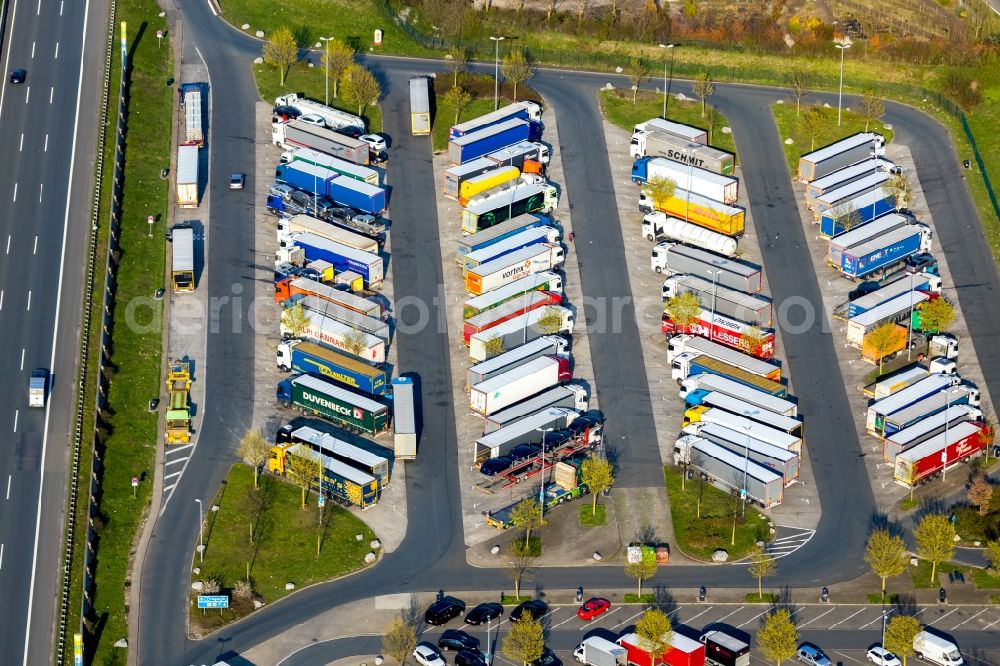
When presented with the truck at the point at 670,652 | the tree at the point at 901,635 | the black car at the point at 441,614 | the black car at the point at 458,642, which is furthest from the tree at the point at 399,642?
the tree at the point at 901,635

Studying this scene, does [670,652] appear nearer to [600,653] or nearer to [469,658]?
[600,653]

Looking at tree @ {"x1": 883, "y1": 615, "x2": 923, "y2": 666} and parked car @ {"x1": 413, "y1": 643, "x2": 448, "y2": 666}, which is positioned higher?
parked car @ {"x1": 413, "y1": 643, "x2": 448, "y2": 666}

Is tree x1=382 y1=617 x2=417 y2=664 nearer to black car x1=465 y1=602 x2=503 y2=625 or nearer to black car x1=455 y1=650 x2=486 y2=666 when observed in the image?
black car x1=455 y1=650 x2=486 y2=666

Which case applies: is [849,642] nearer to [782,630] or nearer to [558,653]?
[782,630]

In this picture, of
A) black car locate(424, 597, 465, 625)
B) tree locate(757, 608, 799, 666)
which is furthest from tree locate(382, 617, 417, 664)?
tree locate(757, 608, 799, 666)

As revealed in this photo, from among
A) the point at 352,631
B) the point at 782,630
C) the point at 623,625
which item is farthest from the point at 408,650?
the point at 782,630

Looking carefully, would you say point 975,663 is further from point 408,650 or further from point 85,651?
point 85,651

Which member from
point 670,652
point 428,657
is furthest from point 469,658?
point 670,652
